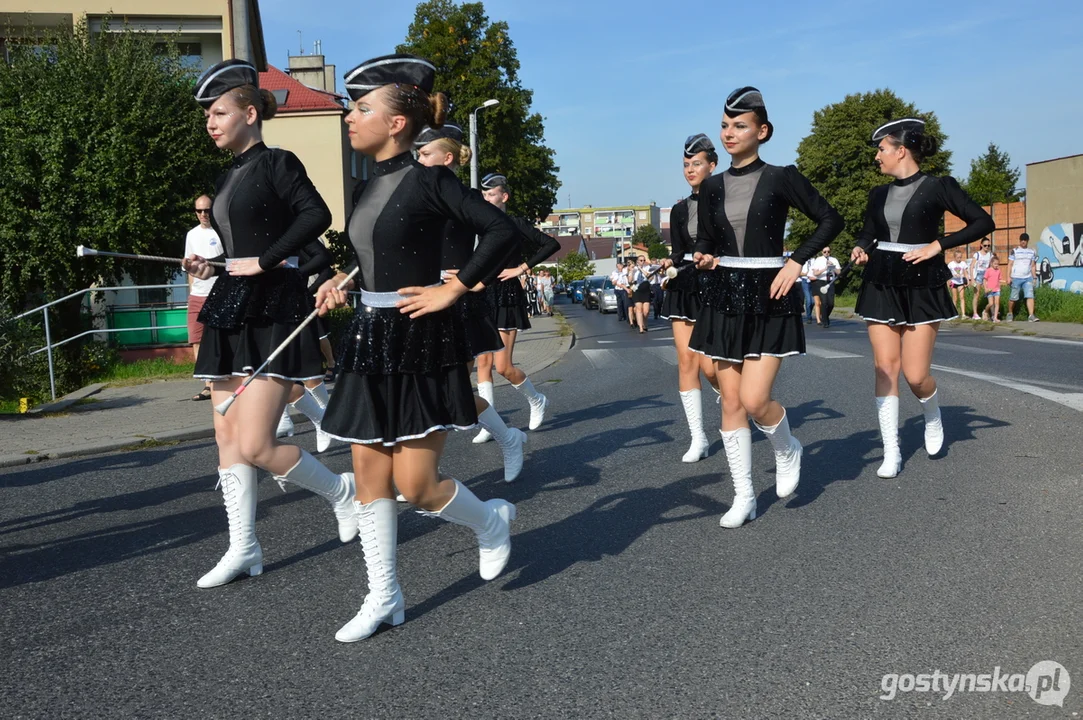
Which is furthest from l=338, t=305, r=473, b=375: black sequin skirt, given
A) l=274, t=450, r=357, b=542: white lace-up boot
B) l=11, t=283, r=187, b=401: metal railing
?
l=11, t=283, r=187, b=401: metal railing

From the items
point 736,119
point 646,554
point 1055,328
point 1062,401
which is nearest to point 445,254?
point 736,119

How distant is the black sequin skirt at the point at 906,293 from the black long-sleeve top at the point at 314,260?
322 centimetres

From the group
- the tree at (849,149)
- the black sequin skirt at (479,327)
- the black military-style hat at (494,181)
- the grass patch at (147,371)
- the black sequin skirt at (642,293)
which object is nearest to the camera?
the black sequin skirt at (479,327)

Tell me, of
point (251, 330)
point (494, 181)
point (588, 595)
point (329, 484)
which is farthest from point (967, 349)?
point (251, 330)

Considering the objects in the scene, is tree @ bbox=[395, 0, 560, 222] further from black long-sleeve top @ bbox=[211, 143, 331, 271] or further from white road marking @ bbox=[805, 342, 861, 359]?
black long-sleeve top @ bbox=[211, 143, 331, 271]

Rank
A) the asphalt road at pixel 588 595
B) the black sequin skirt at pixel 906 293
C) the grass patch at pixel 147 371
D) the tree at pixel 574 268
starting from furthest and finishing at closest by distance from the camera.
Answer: the tree at pixel 574 268 → the grass patch at pixel 147 371 → the black sequin skirt at pixel 906 293 → the asphalt road at pixel 588 595

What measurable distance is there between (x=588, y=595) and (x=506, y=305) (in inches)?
153

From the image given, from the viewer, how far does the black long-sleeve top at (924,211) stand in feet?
19.9

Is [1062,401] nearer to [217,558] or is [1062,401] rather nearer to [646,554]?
[646,554]

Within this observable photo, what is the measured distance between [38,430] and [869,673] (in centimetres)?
780

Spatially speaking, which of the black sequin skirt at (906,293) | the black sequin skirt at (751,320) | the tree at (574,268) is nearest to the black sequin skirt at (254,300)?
the black sequin skirt at (751,320)

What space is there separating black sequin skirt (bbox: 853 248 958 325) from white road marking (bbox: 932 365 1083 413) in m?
2.75

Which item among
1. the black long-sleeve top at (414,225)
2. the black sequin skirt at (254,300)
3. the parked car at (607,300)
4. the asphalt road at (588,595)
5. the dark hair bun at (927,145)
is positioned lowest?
the parked car at (607,300)

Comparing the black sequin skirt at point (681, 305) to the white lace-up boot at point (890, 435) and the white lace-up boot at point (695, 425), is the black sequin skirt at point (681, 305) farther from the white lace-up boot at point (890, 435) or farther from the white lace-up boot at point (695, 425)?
the white lace-up boot at point (890, 435)
